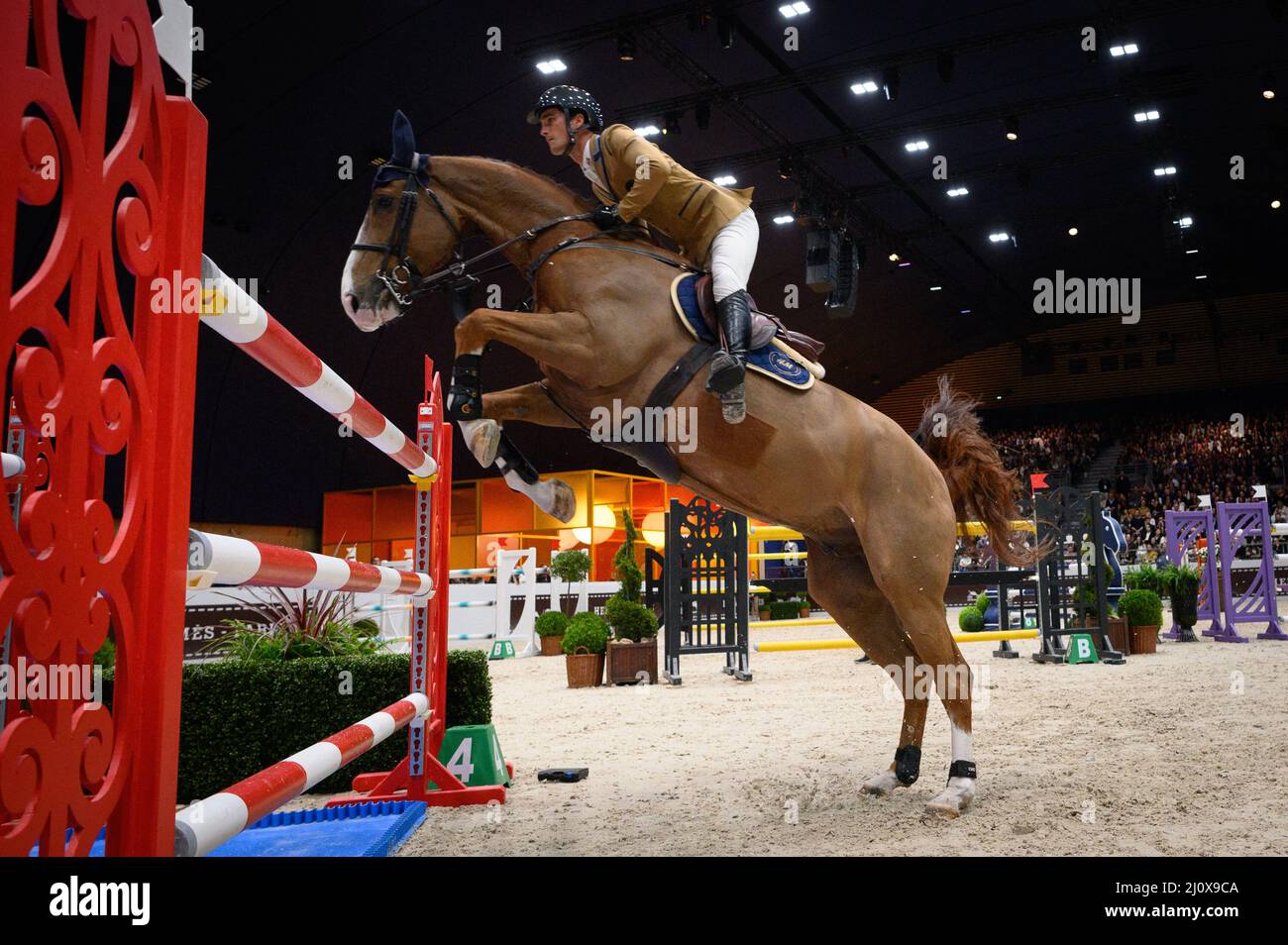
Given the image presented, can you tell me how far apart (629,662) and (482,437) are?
16.2 ft

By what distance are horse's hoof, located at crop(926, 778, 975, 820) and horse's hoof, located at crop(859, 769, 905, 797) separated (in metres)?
0.21

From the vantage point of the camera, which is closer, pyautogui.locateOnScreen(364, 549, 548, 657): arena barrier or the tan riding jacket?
the tan riding jacket

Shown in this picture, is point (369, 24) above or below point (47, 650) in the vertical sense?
above

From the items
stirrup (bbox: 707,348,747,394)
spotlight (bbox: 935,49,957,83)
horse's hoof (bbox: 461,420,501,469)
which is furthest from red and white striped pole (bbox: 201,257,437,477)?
spotlight (bbox: 935,49,957,83)

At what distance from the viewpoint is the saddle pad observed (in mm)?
2764

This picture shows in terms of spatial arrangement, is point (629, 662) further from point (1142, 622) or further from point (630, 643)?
point (1142, 622)

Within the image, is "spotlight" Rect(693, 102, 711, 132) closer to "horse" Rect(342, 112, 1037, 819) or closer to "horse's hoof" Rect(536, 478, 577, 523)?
"horse" Rect(342, 112, 1037, 819)

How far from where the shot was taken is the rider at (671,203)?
268 cm

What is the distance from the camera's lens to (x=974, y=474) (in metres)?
3.72

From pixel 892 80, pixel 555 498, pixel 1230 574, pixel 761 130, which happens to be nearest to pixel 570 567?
pixel 761 130

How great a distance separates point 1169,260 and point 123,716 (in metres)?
24.3
